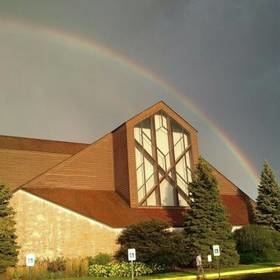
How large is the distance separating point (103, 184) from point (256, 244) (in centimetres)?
1634

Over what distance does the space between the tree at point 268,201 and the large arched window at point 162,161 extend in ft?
27.8

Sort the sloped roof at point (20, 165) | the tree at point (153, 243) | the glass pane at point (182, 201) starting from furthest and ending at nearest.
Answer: the glass pane at point (182, 201)
the sloped roof at point (20, 165)
the tree at point (153, 243)

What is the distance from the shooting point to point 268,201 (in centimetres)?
4950

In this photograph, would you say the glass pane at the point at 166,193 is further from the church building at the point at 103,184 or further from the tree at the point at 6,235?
the tree at the point at 6,235

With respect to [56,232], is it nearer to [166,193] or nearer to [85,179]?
[85,179]

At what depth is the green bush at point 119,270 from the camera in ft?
106

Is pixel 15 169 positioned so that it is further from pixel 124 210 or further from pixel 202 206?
pixel 202 206

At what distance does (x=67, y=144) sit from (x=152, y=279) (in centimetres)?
3167

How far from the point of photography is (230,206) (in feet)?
168

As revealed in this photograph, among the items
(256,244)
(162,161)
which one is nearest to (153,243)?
(256,244)

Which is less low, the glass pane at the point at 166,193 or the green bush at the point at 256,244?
the glass pane at the point at 166,193

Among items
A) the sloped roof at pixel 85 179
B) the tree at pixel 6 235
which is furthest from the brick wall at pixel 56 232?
the tree at pixel 6 235

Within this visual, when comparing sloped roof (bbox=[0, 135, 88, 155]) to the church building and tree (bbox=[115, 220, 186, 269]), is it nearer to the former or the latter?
the church building

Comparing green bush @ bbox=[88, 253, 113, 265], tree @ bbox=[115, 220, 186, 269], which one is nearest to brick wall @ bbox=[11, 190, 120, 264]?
green bush @ bbox=[88, 253, 113, 265]
